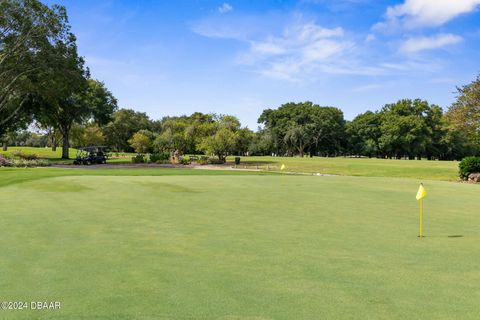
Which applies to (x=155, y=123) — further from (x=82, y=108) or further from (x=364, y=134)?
(x=82, y=108)

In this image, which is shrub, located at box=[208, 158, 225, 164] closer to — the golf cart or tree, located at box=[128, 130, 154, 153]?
the golf cart

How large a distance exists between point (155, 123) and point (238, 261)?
404 ft

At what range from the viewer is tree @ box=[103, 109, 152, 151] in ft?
332

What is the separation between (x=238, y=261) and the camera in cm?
560

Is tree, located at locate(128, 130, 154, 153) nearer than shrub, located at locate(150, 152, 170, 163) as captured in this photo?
No

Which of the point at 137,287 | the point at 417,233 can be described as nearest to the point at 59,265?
the point at 137,287

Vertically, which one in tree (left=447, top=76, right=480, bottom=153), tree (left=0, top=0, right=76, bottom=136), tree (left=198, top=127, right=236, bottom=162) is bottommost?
tree (left=198, top=127, right=236, bottom=162)

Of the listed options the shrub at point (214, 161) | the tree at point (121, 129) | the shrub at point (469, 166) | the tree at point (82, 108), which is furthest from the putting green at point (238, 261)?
the tree at point (121, 129)

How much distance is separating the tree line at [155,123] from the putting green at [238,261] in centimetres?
2933

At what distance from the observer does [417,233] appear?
307 inches

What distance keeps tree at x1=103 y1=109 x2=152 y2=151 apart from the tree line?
0.85 ft

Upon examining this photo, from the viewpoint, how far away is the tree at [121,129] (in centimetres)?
10106

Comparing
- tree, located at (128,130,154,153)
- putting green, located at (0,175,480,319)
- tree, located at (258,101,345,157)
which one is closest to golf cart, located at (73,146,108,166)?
putting green, located at (0,175,480,319)

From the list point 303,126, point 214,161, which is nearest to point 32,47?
point 214,161
